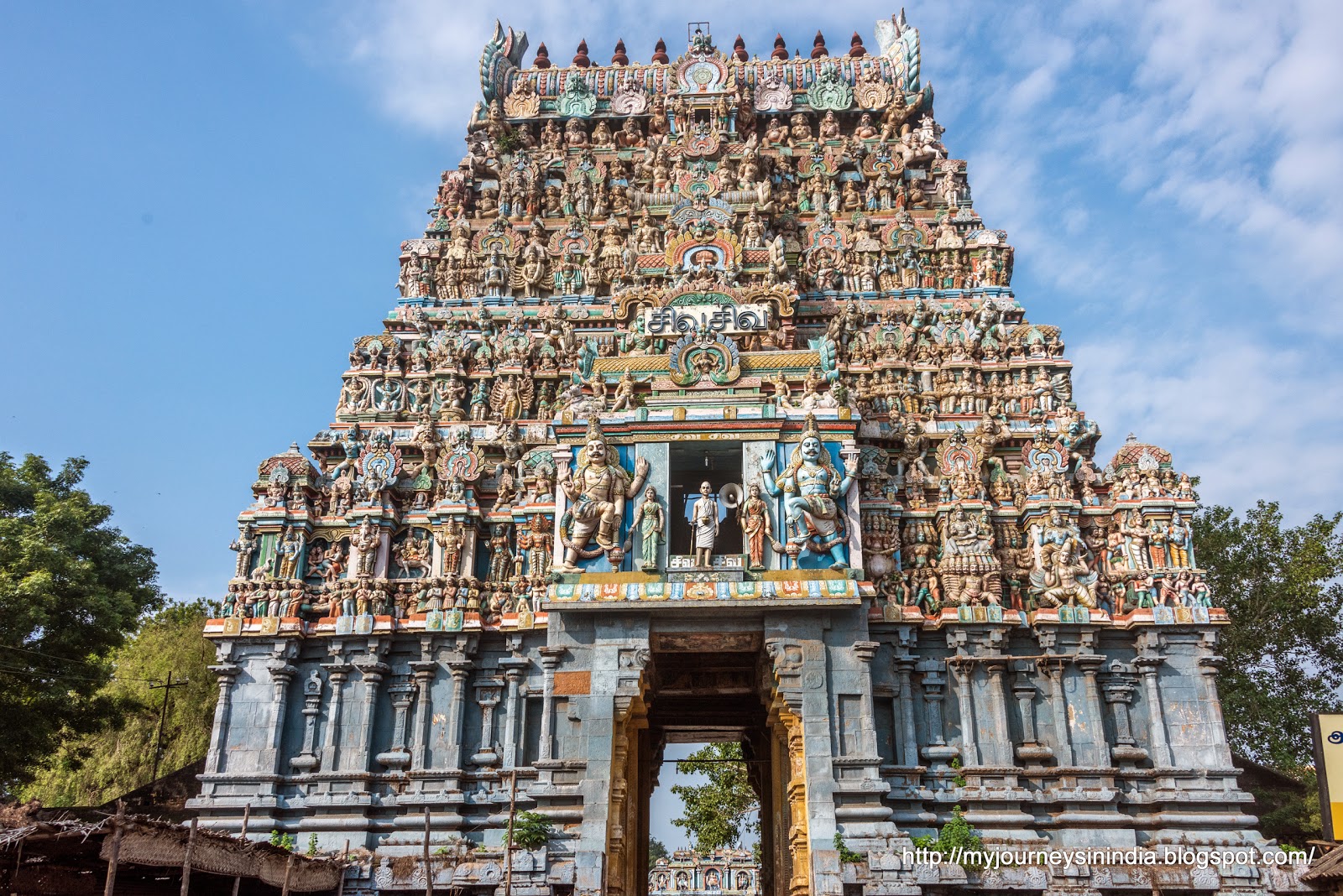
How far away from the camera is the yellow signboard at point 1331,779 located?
16.2 meters

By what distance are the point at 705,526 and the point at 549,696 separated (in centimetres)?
417

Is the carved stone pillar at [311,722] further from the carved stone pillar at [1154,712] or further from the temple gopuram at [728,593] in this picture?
the carved stone pillar at [1154,712]

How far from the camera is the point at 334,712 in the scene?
65.4 feet

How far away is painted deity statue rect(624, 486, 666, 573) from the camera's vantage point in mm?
19062

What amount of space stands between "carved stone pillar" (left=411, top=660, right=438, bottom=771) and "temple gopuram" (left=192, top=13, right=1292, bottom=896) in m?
0.05

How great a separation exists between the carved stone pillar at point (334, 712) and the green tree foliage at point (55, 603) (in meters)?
7.09

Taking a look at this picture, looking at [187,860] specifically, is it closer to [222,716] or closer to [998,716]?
[222,716]

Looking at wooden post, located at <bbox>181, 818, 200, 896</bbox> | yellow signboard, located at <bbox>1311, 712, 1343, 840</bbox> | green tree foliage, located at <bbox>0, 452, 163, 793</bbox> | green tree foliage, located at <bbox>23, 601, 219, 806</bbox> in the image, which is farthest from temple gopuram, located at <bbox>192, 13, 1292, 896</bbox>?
green tree foliage, located at <bbox>23, 601, 219, 806</bbox>

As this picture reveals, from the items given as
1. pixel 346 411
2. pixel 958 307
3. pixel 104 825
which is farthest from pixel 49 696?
pixel 958 307

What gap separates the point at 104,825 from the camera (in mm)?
11750

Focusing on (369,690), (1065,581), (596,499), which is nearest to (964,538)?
(1065,581)

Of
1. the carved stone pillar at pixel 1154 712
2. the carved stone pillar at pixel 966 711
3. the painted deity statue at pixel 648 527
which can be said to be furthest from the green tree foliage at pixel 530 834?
the carved stone pillar at pixel 1154 712

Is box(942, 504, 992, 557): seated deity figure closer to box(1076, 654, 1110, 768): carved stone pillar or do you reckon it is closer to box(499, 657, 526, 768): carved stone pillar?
box(1076, 654, 1110, 768): carved stone pillar

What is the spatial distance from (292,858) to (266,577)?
270 inches
